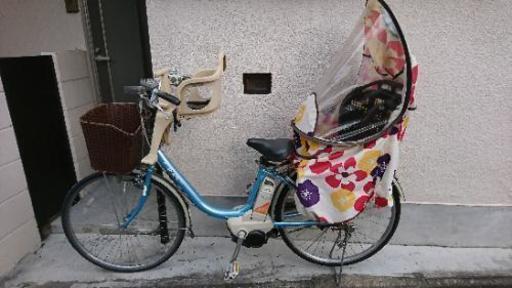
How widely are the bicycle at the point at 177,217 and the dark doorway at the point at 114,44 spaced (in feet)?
4.50

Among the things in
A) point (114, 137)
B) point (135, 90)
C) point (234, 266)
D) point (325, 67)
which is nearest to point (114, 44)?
point (135, 90)

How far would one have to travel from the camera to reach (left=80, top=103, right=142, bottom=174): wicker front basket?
7.89 feet

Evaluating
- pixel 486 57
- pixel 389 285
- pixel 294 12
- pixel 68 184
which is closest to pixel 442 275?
pixel 389 285

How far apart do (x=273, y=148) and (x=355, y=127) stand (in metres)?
0.63

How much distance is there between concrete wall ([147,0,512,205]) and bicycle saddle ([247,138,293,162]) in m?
0.52

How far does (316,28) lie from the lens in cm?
287

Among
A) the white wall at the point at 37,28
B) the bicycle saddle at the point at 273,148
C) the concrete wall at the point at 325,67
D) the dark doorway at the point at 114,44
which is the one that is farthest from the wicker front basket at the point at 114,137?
the white wall at the point at 37,28

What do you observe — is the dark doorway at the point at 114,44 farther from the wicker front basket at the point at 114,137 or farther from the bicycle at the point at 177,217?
the wicker front basket at the point at 114,137

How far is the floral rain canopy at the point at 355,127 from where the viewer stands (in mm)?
2322

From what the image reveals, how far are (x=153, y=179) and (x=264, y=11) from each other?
5.43 feet

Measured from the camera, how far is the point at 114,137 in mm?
2398

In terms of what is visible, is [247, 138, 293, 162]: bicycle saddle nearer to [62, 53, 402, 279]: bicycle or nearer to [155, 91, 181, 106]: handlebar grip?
[62, 53, 402, 279]: bicycle

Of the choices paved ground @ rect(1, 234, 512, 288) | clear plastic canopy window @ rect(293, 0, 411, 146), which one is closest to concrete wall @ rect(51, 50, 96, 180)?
paved ground @ rect(1, 234, 512, 288)

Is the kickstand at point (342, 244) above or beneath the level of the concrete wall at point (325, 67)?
beneath
